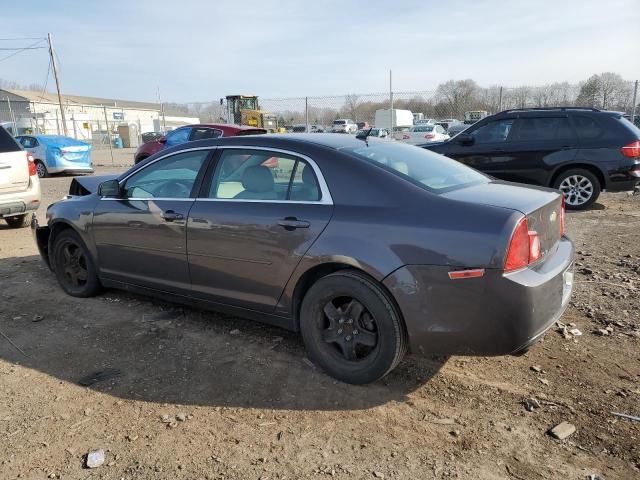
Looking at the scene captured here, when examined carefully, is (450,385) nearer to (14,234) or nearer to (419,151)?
(419,151)

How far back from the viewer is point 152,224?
402cm

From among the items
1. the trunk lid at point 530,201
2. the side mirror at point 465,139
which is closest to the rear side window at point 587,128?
the side mirror at point 465,139

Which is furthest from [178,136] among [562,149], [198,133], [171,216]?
[171,216]

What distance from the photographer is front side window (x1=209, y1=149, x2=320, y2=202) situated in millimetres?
3352

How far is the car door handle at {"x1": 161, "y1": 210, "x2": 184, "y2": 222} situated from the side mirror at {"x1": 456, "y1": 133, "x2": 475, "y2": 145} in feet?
22.5

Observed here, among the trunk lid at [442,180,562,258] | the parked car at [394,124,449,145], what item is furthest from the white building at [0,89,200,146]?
the trunk lid at [442,180,562,258]

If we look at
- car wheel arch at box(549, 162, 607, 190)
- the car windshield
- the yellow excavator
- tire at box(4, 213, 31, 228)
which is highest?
the yellow excavator

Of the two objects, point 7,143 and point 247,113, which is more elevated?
point 247,113

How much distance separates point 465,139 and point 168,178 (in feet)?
22.0

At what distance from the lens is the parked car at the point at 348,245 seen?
2.71 m

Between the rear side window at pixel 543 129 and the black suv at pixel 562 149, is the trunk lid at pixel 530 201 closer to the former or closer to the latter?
the black suv at pixel 562 149

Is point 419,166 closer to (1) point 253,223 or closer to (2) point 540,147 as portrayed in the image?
(1) point 253,223

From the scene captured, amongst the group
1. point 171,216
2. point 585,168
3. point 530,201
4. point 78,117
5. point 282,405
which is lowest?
point 282,405

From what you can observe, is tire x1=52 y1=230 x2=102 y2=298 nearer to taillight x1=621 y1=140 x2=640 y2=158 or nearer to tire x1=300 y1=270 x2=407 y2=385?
tire x1=300 y1=270 x2=407 y2=385
